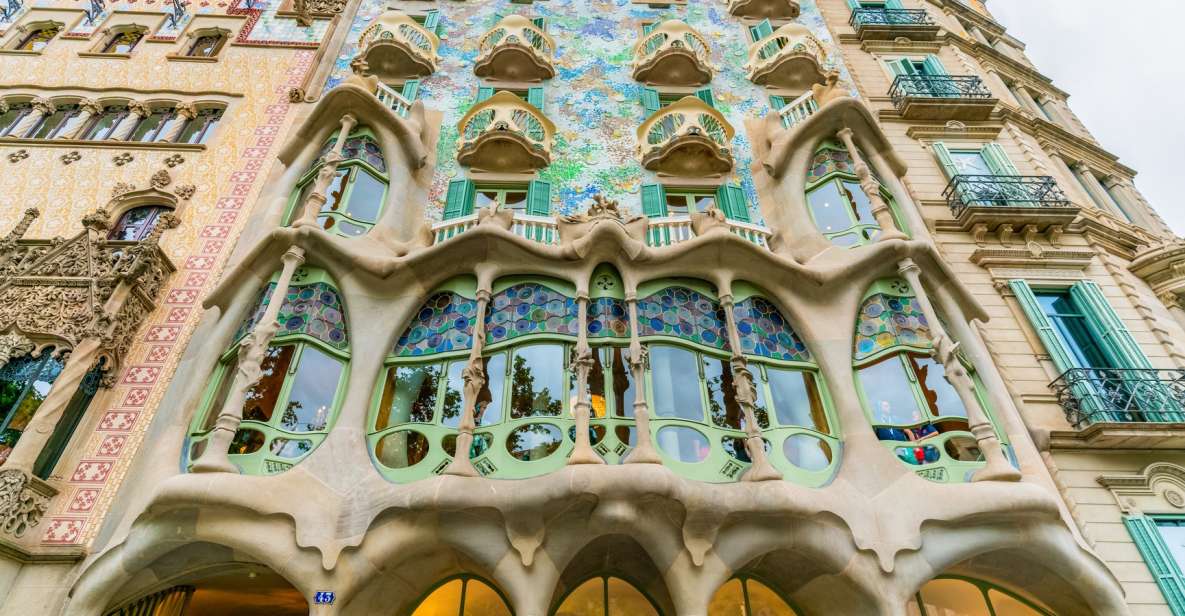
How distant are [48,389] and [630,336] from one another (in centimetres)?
1012

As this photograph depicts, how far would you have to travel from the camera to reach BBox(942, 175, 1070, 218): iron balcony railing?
1348cm

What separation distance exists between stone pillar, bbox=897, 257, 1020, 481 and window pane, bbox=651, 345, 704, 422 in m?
4.06

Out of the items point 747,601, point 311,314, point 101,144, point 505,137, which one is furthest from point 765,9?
point 101,144

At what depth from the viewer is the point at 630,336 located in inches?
395

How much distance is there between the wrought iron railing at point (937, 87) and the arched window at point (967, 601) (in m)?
11.6

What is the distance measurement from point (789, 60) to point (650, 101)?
13.2 feet

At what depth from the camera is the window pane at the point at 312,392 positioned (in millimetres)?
9539

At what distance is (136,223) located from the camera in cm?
1343

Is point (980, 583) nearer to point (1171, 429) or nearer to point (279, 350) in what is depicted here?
point (1171, 429)

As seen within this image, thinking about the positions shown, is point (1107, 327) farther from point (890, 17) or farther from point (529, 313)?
point (890, 17)

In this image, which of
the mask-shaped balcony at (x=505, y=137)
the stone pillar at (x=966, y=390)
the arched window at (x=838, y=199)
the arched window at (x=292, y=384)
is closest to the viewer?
the stone pillar at (x=966, y=390)

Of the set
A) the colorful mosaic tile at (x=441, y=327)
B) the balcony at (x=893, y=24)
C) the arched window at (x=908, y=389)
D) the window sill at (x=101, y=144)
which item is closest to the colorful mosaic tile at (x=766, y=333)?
the arched window at (x=908, y=389)

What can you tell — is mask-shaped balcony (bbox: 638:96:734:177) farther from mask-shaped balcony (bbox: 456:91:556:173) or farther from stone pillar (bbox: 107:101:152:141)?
stone pillar (bbox: 107:101:152:141)

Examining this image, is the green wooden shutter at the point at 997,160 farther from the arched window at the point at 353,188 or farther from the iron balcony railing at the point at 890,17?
the arched window at the point at 353,188
